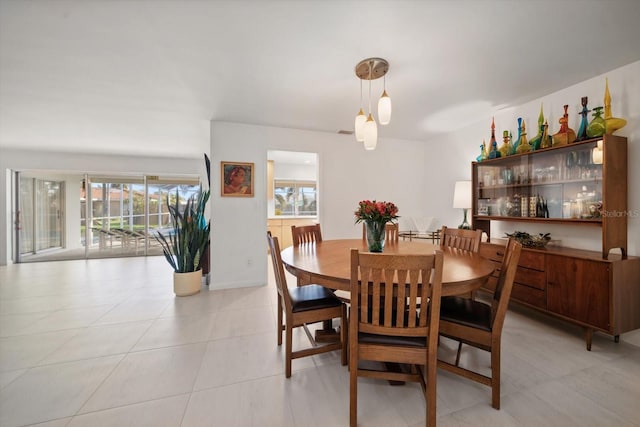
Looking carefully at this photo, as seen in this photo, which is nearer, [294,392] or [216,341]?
[294,392]

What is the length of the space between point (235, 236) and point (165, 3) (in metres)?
2.67

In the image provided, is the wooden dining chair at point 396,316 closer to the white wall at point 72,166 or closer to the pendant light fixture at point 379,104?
the pendant light fixture at point 379,104

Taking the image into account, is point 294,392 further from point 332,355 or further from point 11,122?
point 11,122

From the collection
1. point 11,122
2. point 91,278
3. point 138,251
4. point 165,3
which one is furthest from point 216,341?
Result: point 138,251

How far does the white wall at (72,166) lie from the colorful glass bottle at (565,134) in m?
6.37

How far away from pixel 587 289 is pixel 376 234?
176cm

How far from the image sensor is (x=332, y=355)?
1929mm

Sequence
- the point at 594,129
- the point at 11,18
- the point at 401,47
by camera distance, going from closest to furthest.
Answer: the point at 11,18
the point at 401,47
the point at 594,129

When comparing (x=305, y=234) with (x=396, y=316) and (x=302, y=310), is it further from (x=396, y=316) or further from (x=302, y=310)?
(x=396, y=316)


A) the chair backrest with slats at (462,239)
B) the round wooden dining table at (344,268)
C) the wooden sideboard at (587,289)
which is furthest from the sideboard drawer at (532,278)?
the round wooden dining table at (344,268)

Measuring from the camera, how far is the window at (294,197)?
6.81 metres

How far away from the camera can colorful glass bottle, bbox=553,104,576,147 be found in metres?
2.22

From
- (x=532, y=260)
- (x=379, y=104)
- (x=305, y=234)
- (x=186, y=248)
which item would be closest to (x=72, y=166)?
(x=186, y=248)

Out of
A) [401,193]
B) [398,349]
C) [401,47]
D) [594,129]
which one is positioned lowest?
[398,349]
